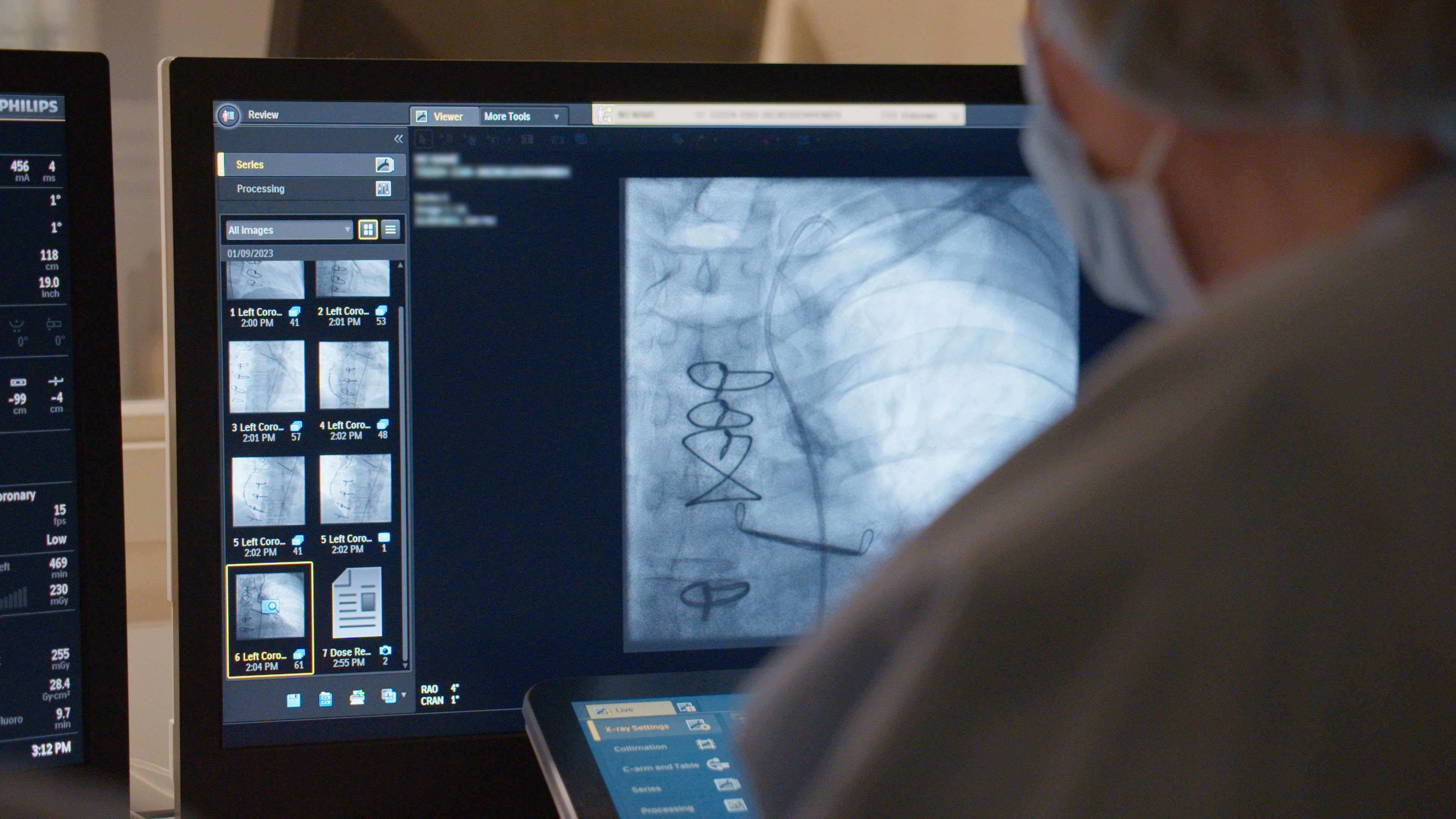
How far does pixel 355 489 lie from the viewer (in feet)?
2.29

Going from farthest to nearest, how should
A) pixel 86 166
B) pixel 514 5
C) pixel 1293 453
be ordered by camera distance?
pixel 514 5 → pixel 86 166 → pixel 1293 453

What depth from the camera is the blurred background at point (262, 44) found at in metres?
0.92

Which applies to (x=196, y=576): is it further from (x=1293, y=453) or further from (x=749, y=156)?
(x=1293, y=453)

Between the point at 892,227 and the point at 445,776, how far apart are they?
433 millimetres

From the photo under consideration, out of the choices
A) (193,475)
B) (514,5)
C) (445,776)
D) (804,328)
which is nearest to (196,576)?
(193,475)

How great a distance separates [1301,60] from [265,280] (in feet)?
1.85

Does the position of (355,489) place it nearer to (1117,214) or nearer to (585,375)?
(585,375)

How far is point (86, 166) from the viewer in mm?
646

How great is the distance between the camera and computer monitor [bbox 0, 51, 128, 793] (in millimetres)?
639

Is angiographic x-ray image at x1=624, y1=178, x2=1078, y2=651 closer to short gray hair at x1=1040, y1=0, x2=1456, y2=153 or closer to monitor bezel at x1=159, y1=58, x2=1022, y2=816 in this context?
monitor bezel at x1=159, y1=58, x2=1022, y2=816

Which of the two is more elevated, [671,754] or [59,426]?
[59,426]

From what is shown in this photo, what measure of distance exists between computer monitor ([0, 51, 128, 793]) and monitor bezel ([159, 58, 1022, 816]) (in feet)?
0.11
